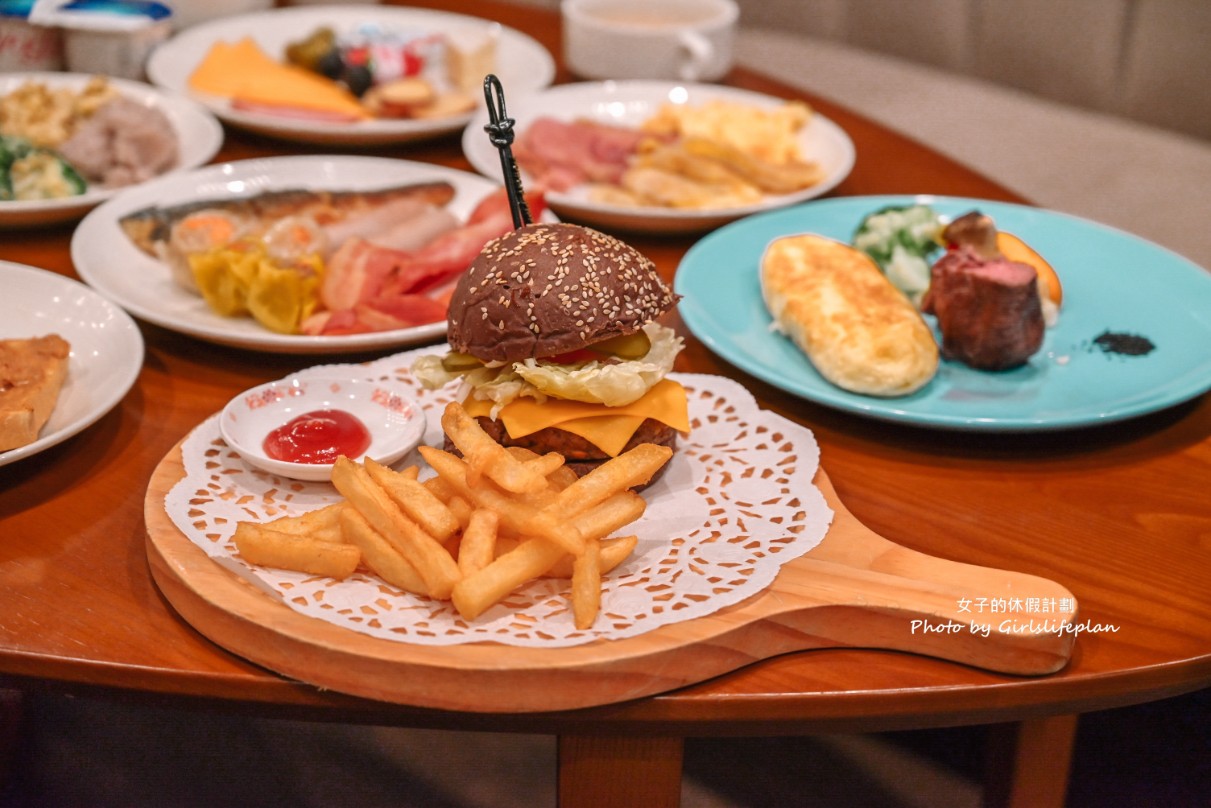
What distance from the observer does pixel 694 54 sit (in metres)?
4.07

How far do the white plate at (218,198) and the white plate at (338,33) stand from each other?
9.1 inches

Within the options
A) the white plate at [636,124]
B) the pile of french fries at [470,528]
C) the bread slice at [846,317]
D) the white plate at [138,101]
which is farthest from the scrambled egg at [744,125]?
the pile of french fries at [470,528]

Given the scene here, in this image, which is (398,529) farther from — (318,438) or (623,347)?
(623,347)

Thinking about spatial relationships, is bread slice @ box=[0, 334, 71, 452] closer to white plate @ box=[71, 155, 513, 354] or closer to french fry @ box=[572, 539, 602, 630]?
white plate @ box=[71, 155, 513, 354]

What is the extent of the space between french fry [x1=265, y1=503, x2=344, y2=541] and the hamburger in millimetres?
330

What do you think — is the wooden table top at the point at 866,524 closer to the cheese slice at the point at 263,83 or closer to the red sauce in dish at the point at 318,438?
the red sauce in dish at the point at 318,438

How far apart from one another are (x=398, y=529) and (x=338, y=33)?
135 inches

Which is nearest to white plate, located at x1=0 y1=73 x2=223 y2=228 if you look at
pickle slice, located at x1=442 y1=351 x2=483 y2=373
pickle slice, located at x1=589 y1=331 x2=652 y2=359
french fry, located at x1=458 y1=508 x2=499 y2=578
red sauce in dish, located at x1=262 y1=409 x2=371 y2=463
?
red sauce in dish, located at x1=262 y1=409 x2=371 y2=463

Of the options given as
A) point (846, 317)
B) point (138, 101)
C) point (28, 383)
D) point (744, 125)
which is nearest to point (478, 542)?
point (28, 383)

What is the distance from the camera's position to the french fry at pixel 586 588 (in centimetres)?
158

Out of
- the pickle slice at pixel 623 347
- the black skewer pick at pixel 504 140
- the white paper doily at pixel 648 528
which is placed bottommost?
the white paper doily at pixel 648 528

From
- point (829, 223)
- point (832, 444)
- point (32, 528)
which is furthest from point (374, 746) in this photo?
point (829, 223)

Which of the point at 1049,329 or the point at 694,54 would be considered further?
the point at 694,54

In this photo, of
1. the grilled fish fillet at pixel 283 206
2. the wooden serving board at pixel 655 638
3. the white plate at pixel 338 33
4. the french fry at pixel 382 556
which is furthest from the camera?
the white plate at pixel 338 33
